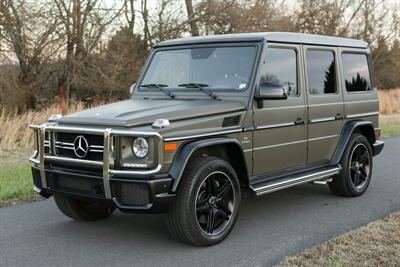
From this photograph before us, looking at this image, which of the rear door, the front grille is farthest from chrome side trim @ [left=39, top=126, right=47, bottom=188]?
the rear door

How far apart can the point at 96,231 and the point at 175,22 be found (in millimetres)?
16082

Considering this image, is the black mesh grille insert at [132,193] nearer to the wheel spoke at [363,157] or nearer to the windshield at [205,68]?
the windshield at [205,68]

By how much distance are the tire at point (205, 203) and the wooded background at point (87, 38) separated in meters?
11.6

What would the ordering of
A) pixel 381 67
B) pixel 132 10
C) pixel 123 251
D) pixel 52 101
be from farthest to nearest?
1. pixel 381 67
2. pixel 132 10
3. pixel 52 101
4. pixel 123 251

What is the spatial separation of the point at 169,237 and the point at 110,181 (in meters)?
1.03

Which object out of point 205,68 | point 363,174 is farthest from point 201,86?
point 363,174

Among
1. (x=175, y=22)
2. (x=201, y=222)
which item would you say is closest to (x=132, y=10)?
(x=175, y=22)

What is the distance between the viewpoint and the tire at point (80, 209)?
5.58m

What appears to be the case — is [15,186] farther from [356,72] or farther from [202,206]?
[356,72]

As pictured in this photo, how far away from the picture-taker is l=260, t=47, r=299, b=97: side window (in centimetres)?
A: 567

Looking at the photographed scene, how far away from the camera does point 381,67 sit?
37312mm

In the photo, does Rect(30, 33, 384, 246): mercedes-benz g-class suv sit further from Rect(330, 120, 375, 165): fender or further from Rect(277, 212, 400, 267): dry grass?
Rect(277, 212, 400, 267): dry grass

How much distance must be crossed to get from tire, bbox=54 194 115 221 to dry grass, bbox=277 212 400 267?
2240 mm

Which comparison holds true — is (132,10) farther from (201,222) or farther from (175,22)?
(201,222)
